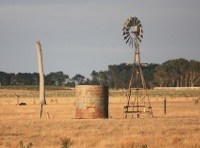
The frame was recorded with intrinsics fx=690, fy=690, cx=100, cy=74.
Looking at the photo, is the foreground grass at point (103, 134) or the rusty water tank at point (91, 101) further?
the rusty water tank at point (91, 101)

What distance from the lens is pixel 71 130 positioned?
2794 centimetres

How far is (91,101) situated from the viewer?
3794cm

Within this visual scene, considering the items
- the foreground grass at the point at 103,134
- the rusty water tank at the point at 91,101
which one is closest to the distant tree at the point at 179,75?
the rusty water tank at the point at 91,101

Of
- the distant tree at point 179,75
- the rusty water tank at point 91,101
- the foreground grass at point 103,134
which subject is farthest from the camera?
the distant tree at point 179,75

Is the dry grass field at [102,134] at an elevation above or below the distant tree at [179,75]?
below

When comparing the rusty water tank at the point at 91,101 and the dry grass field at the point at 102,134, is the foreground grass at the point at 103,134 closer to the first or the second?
the dry grass field at the point at 102,134

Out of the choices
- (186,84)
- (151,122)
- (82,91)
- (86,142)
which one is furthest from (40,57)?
(186,84)

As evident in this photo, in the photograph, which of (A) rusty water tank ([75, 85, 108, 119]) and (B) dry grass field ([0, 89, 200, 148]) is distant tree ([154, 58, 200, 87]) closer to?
(A) rusty water tank ([75, 85, 108, 119])

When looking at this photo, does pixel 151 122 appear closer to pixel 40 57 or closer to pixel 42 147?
pixel 42 147

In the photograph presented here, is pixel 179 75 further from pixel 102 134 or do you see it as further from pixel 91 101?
pixel 102 134

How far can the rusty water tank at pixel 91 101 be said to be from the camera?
37812mm

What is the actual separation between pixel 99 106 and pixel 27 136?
12.8 metres

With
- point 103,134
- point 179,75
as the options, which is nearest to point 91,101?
point 103,134

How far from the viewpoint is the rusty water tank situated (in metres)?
37.8
